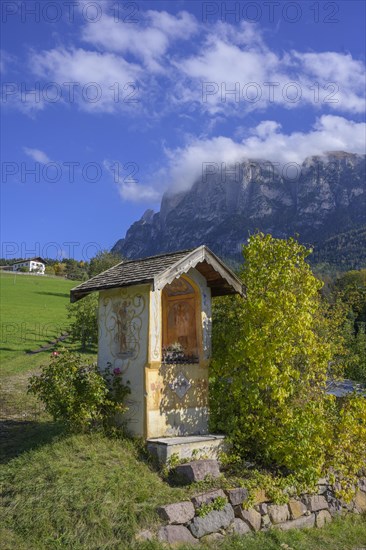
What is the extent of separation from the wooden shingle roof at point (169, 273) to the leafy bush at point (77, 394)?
199 centimetres

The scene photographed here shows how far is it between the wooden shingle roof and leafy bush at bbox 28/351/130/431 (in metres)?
1.99

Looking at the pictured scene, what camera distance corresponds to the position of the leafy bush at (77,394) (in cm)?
985

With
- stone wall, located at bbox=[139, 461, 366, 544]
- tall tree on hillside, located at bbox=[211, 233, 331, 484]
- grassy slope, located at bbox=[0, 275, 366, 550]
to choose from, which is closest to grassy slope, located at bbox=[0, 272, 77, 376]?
grassy slope, located at bbox=[0, 275, 366, 550]

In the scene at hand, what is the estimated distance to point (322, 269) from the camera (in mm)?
100062

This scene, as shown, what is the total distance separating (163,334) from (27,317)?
34.6m

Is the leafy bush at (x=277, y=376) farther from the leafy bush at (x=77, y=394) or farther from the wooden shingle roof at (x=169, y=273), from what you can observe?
the leafy bush at (x=77, y=394)

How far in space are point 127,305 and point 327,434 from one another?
5.29 metres

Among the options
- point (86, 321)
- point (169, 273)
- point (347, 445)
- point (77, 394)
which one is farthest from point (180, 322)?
point (86, 321)

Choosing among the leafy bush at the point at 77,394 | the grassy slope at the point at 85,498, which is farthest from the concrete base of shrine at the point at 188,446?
the leafy bush at the point at 77,394

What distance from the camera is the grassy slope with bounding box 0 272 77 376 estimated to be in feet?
88.4

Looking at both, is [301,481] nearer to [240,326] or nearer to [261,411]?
[261,411]

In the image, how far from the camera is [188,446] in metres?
9.83

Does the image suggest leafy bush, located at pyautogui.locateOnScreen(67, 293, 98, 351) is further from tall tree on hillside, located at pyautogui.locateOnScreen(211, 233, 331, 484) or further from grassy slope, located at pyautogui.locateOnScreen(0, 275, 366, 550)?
tall tree on hillside, located at pyautogui.locateOnScreen(211, 233, 331, 484)

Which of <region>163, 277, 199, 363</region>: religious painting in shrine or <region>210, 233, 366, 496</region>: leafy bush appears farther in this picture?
<region>163, 277, 199, 363</region>: religious painting in shrine
